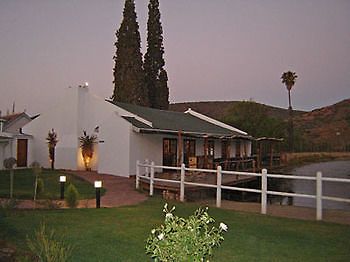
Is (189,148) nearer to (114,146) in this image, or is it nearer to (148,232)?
(114,146)

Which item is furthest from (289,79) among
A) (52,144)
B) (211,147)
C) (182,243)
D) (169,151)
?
(182,243)

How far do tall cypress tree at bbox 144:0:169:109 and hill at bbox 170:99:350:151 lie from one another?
18950 millimetres

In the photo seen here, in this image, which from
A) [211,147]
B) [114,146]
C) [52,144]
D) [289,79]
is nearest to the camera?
[114,146]

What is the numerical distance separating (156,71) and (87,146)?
16.8 meters

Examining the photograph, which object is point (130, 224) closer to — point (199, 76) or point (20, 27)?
point (20, 27)

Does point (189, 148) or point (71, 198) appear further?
point (189, 148)

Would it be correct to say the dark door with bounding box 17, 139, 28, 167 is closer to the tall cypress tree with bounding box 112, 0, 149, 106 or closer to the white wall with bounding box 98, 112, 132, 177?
the white wall with bounding box 98, 112, 132, 177

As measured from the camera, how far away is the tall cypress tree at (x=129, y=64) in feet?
111

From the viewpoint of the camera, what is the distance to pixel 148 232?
24.9 feet

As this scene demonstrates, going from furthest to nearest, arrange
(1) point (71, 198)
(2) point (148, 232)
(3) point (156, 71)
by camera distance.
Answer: (3) point (156, 71) < (1) point (71, 198) < (2) point (148, 232)

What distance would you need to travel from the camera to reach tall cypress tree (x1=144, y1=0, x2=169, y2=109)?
3784 centimetres

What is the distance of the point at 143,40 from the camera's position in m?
37.8

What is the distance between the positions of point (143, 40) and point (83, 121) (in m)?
16.2

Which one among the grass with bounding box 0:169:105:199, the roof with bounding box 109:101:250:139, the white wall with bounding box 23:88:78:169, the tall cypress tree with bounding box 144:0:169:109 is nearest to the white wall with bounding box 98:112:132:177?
the roof with bounding box 109:101:250:139
